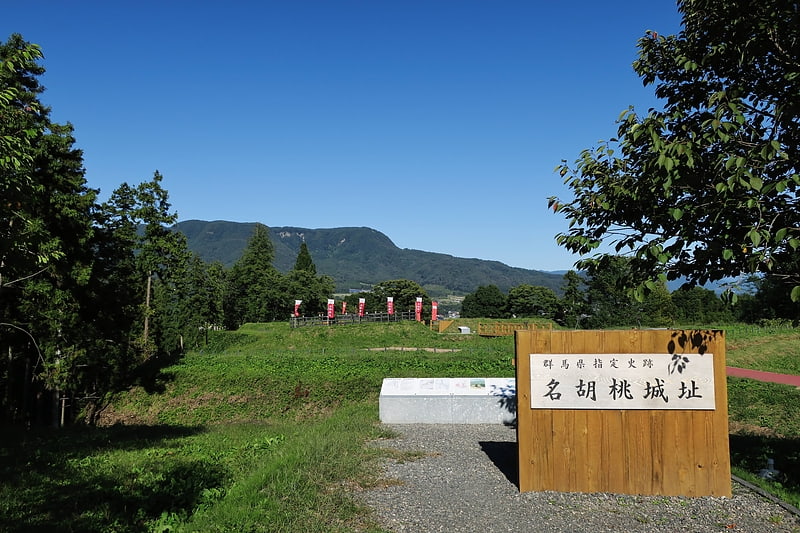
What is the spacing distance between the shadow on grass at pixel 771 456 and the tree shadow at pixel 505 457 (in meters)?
3.71

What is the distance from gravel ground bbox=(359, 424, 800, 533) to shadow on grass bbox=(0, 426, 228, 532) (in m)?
2.59

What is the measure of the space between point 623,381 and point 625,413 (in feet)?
1.37

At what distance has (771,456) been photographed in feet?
31.5

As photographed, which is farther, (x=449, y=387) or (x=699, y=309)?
(x=699, y=309)

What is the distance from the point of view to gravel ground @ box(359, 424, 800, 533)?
5801mm

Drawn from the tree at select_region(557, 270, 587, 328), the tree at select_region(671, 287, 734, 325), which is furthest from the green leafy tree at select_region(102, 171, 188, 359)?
the tree at select_region(671, 287, 734, 325)

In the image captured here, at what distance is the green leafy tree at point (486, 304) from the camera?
104312 mm

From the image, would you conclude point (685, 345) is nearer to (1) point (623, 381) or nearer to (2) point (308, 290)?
(1) point (623, 381)

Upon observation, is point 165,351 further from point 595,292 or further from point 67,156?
point 595,292

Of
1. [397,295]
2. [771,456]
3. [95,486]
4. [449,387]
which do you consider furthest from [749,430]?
[397,295]

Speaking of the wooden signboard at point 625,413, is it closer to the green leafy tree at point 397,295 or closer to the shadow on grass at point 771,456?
the shadow on grass at point 771,456

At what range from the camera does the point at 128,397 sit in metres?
26.1

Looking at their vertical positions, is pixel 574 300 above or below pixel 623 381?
above

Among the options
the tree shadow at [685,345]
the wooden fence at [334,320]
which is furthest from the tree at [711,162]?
the wooden fence at [334,320]
